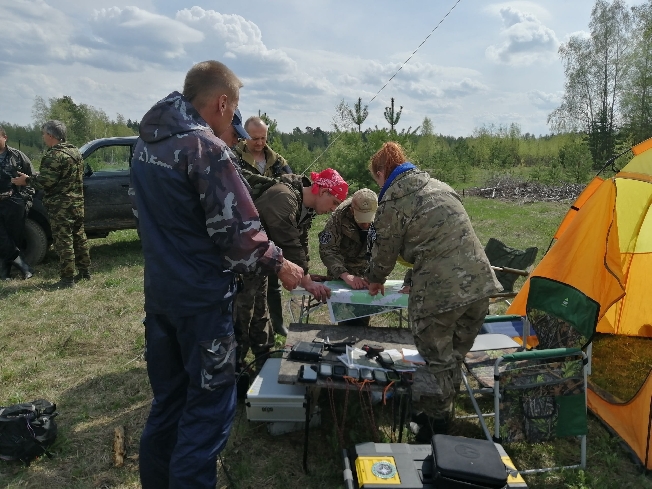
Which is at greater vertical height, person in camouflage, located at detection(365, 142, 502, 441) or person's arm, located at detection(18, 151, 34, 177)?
person's arm, located at detection(18, 151, 34, 177)

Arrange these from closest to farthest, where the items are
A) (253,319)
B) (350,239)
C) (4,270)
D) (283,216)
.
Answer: (283,216)
(253,319)
(350,239)
(4,270)

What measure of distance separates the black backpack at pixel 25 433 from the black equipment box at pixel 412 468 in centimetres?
194

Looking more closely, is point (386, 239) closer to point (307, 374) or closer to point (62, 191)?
point (307, 374)

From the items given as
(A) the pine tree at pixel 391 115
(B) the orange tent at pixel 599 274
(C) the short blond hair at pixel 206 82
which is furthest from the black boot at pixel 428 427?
(A) the pine tree at pixel 391 115

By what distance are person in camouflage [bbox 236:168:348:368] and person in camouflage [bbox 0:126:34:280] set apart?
15.0 ft

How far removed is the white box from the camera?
9.44ft

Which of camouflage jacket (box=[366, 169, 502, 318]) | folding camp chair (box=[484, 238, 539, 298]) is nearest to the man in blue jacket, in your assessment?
camouflage jacket (box=[366, 169, 502, 318])

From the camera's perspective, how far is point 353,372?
257 centimetres

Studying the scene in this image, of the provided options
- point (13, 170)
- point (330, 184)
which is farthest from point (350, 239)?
point (13, 170)

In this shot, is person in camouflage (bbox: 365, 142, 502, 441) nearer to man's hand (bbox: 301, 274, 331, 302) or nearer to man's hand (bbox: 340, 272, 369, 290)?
man's hand (bbox: 301, 274, 331, 302)

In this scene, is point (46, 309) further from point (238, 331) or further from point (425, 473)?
point (425, 473)

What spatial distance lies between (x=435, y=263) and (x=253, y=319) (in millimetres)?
1495

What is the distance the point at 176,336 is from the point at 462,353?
175 cm

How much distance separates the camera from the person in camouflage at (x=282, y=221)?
132 inches
